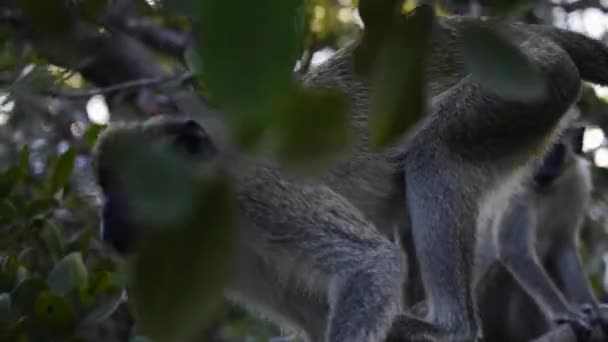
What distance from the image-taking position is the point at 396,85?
0.51 metres

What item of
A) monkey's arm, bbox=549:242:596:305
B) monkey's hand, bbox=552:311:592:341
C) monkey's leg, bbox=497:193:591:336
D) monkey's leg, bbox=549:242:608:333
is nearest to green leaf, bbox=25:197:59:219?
monkey's hand, bbox=552:311:592:341

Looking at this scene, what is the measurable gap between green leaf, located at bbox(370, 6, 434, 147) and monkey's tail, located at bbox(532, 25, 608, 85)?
296 cm

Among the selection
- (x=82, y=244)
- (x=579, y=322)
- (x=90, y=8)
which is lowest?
(x=579, y=322)

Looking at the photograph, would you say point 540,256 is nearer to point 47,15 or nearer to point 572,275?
point 572,275

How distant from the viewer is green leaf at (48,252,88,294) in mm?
2589

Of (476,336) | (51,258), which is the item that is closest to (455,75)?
(476,336)

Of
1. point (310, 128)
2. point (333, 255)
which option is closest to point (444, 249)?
point (333, 255)

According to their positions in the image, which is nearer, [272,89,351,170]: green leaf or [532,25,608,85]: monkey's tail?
[272,89,351,170]: green leaf

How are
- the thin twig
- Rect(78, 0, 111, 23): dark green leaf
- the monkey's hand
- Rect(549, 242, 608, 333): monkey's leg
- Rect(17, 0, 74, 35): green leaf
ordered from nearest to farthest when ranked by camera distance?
1. Rect(17, 0, 74, 35): green leaf
2. Rect(78, 0, 111, 23): dark green leaf
3. the thin twig
4. the monkey's hand
5. Rect(549, 242, 608, 333): monkey's leg

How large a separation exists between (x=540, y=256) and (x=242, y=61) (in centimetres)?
583

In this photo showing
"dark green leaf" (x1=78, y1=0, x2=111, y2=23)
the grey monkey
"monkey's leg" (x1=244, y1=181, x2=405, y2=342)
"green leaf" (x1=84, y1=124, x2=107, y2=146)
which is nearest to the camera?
"dark green leaf" (x1=78, y1=0, x2=111, y2=23)

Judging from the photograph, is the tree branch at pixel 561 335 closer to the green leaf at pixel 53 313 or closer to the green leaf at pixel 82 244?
the green leaf at pixel 82 244

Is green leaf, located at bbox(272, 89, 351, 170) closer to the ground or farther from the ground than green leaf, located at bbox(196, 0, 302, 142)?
closer to the ground

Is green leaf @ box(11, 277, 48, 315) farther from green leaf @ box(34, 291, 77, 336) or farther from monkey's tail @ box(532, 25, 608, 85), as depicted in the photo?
monkey's tail @ box(532, 25, 608, 85)
